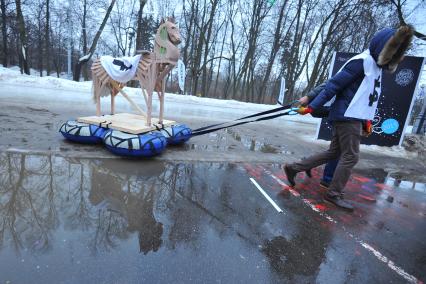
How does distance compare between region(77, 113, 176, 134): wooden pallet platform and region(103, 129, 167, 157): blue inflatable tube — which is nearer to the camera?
region(103, 129, 167, 157): blue inflatable tube

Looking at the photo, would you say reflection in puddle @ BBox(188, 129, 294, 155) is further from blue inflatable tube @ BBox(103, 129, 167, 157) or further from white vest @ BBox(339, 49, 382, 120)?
white vest @ BBox(339, 49, 382, 120)

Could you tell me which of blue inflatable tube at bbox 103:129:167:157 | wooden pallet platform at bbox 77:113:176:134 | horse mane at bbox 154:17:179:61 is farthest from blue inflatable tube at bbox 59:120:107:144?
horse mane at bbox 154:17:179:61

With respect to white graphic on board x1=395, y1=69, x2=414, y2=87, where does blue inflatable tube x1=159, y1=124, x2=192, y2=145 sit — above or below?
Answer: below

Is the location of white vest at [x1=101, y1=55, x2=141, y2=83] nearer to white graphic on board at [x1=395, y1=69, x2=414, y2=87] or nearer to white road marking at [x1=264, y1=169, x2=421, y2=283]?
white road marking at [x1=264, y1=169, x2=421, y2=283]

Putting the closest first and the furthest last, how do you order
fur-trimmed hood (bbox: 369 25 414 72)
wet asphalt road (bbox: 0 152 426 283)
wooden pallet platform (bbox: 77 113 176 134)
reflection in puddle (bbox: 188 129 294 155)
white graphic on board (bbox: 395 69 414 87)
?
wet asphalt road (bbox: 0 152 426 283), fur-trimmed hood (bbox: 369 25 414 72), wooden pallet platform (bbox: 77 113 176 134), reflection in puddle (bbox: 188 129 294 155), white graphic on board (bbox: 395 69 414 87)

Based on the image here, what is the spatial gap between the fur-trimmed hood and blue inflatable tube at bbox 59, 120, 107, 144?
4.30 m

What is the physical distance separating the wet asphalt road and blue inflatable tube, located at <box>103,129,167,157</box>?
265 mm

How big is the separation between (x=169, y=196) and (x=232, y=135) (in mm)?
4876

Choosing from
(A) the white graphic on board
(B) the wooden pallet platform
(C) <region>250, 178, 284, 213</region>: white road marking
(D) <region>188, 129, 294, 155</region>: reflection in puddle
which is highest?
(A) the white graphic on board

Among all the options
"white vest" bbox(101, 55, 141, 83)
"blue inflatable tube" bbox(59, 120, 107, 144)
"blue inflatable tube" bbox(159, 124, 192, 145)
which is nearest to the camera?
"blue inflatable tube" bbox(59, 120, 107, 144)

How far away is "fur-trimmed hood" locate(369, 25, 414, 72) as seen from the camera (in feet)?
10.8

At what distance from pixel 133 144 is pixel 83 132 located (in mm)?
1195

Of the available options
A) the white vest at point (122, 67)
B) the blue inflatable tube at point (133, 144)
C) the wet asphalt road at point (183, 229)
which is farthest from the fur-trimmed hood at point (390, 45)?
the white vest at point (122, 67)

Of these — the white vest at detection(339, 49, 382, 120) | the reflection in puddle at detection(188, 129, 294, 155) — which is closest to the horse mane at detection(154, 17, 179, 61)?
the reflection in puddle at detection(188, 129, 294, 155)
